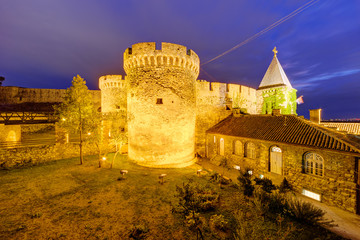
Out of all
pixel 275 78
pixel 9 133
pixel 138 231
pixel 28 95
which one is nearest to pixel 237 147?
pixel 138 231

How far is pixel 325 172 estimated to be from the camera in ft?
29.6

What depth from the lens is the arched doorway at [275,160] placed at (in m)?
11.2

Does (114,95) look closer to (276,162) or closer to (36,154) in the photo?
(36,154)

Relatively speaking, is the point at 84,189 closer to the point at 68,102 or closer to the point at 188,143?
the point at 68,102

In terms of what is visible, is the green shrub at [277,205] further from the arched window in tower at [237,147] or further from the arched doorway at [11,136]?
the arched doorway at [11,136]

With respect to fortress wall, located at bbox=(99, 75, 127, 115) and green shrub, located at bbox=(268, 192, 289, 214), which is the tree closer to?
fortress wall, located at bbox=(99, 75, 127, 115)

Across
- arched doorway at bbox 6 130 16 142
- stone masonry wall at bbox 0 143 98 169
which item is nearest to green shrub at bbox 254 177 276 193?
stone masonry wall at bbox 0 143 98 169

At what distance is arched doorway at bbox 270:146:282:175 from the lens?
440 inches

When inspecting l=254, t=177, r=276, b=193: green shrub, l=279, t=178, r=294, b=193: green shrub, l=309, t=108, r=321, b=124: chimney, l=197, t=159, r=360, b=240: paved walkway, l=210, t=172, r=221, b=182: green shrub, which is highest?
l=309, t=108, r=321, b=124: chimney

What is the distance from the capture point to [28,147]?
13680 mm

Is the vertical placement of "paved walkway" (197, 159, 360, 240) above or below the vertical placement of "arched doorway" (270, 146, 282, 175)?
below

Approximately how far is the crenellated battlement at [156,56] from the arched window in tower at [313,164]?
12059 mm

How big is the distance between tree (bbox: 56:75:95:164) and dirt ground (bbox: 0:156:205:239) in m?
3.96

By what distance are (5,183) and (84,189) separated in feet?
18.7
